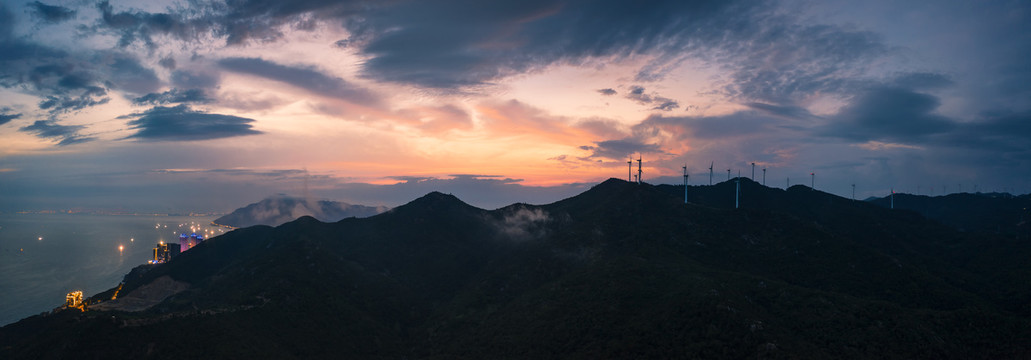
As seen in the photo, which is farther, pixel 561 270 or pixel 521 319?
pixel 561 270

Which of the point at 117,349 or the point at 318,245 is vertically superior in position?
the point at 318,245

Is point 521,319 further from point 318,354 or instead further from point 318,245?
point 318,245

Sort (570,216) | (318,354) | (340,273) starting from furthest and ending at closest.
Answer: (570,216) → (340,273) → (318,354)

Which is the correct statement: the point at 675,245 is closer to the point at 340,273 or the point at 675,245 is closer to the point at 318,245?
the point at 340,273

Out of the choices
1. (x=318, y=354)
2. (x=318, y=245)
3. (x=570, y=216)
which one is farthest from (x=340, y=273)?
(x=570, y=216)

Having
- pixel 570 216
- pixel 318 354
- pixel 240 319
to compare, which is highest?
pixel 570 216

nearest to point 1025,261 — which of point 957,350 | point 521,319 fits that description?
point 957,350

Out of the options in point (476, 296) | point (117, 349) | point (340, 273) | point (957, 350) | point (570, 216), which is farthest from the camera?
point (570, 216)
